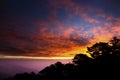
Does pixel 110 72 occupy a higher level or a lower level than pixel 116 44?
lower

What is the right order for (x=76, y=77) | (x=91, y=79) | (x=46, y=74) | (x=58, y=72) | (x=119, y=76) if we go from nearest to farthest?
1. (x=119, y=76)
2. (x=91, y=79)
3. (x=76, y=77)
4. (x=58, y=72)
5. (x=46, y=74)

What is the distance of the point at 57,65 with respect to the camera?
8444 centimetres

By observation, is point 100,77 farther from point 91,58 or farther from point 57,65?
point 57,65

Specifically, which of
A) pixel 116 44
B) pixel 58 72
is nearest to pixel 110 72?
pixel 116 44

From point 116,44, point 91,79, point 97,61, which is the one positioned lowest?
point 91,79

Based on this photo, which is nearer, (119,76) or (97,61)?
(119,76)

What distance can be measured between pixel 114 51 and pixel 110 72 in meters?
8.39

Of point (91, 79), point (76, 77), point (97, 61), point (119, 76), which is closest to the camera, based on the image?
point (119, 76)

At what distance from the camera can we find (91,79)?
46.8 metres

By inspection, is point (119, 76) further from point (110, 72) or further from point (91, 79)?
point (91, 79)

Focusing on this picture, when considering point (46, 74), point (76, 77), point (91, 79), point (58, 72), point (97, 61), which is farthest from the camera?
point (46, 74)

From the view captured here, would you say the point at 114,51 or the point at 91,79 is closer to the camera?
the point at 91,79

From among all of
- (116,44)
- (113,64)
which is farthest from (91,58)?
(113,64)

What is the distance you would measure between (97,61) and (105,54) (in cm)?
244
